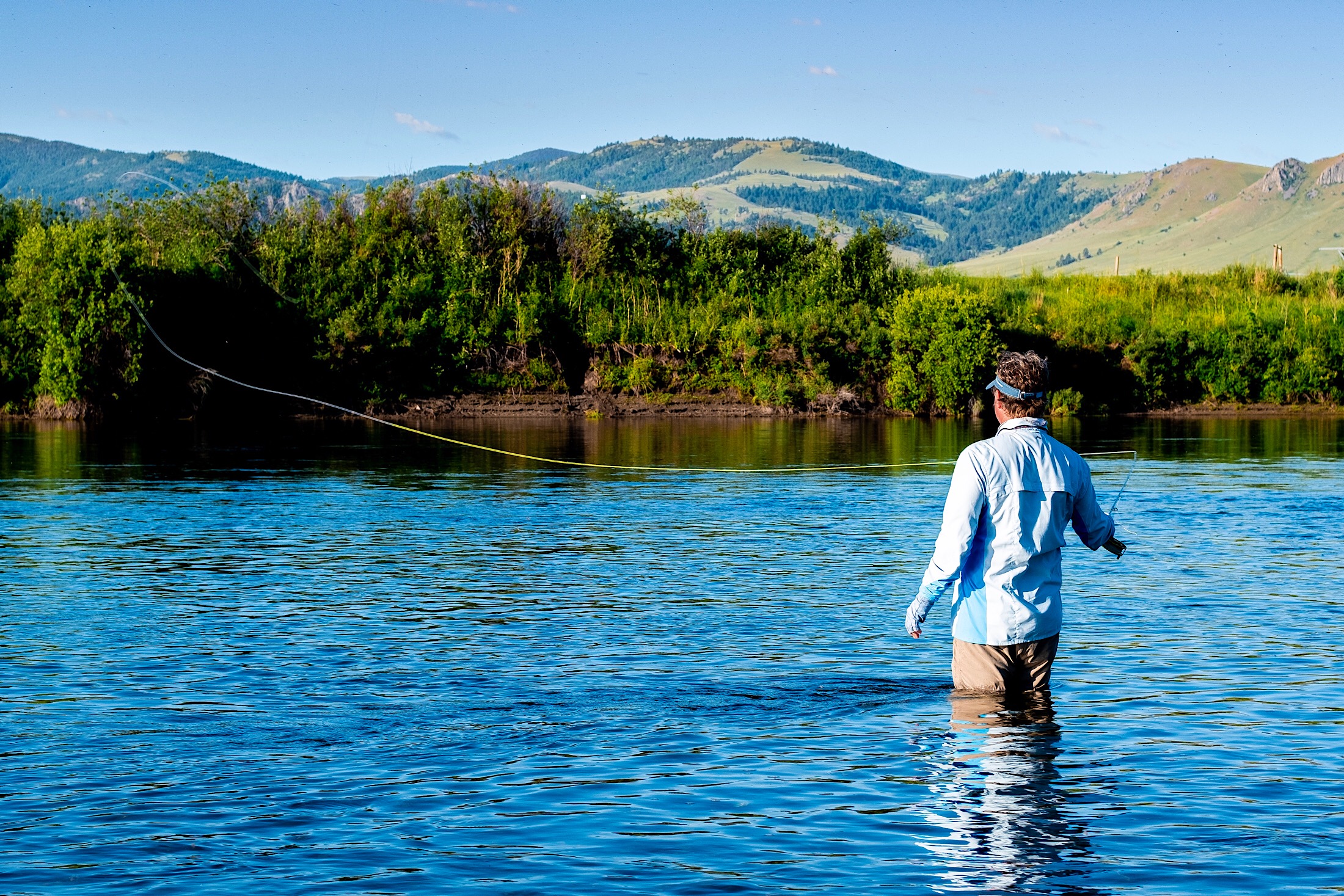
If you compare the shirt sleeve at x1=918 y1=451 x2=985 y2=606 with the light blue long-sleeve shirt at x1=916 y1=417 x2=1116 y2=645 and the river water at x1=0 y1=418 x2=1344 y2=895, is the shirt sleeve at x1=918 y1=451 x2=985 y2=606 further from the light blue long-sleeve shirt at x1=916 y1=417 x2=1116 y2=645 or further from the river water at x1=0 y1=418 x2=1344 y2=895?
the river water at x1=0 y1=418 x2=1344 y2=895

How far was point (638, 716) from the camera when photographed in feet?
30.8

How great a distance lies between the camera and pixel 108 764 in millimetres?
8172

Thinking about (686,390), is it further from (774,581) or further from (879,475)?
(774,581)

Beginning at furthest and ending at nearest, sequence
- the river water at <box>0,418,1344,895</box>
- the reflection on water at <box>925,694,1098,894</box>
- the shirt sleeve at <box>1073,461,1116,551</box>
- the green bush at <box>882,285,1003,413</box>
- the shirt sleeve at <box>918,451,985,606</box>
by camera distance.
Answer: the green bush at <box>882,285,1003,413</box>
the shirt sleeve at <box>1073,461,1116,551</box>
the shirt sleeve at <box>918,451,985,606</box>
the river water at <box>0,418,1344,895</box>
the reflection on water at <box>925,694,1098,894</box>

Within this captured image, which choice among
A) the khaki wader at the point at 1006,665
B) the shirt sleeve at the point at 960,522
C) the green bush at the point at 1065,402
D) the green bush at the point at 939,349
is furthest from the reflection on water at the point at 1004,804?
the green bush at the point at 1065,402

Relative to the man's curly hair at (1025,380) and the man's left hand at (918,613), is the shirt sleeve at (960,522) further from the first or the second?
the man's curly hair at (1025,380)

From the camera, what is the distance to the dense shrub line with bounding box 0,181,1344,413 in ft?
169

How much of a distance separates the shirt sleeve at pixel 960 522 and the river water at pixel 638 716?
1.15 meters

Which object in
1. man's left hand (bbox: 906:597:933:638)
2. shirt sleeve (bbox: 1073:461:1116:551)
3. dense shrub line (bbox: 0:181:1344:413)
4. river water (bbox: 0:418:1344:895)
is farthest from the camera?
dense shrub line (bbox: 0:181:1344:413)

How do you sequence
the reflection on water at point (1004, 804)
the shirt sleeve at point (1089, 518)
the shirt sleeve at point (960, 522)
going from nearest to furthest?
1. the reflection on water at point (1004, 804)
2. the shirt sleeve at point (960, 522)
3. the shirt sleeve at point (1089, 518)

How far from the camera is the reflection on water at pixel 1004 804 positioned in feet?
21.4

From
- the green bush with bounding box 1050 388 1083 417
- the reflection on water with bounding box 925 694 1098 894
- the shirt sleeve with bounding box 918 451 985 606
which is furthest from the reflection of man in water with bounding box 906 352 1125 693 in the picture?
the green bush with bounding box 1050 388 1083 417

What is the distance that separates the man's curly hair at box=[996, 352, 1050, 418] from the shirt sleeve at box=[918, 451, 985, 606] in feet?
1.33

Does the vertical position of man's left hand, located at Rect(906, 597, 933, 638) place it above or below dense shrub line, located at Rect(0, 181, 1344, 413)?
below
